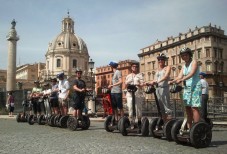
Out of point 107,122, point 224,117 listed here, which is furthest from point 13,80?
point 107,122

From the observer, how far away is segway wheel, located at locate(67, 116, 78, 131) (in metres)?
9.38

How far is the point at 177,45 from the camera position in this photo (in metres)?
65.6

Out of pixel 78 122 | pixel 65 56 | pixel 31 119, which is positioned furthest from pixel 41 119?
pixel 65 56

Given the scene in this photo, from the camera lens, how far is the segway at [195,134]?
5738mm

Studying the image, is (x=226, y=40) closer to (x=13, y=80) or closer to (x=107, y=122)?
(x=13, y=80)

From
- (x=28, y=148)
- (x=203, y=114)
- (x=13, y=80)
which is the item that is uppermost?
(x=13, y=80)

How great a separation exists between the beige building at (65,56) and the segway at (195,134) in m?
81.5

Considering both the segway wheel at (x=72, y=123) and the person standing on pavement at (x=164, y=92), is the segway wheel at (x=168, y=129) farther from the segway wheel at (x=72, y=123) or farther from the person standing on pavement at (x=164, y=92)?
the segway wheel at (x=72, y=123)

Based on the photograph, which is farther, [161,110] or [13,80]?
[13,80]

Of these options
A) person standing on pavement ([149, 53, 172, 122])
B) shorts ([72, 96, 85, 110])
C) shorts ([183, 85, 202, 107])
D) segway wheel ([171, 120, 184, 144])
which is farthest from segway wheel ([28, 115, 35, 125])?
shorts ([183, 85, 202, 107])

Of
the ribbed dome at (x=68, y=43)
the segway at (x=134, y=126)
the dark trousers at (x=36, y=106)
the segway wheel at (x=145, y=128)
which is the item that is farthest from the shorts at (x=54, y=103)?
the ribbed dome at (x=68, y=43)

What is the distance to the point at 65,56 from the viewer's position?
89.4 metres

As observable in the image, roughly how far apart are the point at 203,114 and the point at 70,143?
342 cm

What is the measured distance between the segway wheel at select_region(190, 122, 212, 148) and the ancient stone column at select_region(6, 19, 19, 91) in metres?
44.5
